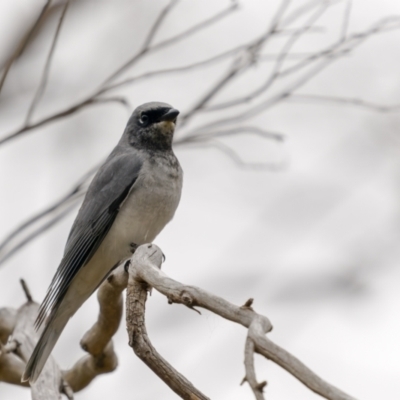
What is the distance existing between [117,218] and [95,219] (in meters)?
0.19

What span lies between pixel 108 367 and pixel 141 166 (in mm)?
1426

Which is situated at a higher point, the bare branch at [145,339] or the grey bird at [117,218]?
the grey bird at [117,218]

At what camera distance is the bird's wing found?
5.19 m

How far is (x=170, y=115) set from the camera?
553 cm

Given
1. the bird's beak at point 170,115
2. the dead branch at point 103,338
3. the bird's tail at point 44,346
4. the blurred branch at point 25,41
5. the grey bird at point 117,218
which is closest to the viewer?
the blurred branch at point 25,41

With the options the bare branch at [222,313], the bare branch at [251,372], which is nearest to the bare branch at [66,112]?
the bare branch at [222,313]

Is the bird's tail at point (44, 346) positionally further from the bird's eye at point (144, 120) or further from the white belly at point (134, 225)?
the bird's eye at point (144, 120)

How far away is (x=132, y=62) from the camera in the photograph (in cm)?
492

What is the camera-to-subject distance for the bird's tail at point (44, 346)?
4.66 meters

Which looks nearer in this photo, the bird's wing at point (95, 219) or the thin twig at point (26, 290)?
the thin twig at point (26, 290)

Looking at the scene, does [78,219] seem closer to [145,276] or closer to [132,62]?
[132,62]

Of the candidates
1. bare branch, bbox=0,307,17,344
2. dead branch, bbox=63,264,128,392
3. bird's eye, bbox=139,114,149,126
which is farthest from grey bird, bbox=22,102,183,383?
bare branch, bbox=0,307,17,344

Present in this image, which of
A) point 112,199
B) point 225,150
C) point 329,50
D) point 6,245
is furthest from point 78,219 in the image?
point 329,50

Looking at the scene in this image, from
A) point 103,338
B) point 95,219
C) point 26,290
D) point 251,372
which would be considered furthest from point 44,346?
point 251,372
